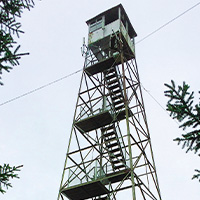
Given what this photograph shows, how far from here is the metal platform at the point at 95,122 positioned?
1450cm

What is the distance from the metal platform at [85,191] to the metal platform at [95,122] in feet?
10.5

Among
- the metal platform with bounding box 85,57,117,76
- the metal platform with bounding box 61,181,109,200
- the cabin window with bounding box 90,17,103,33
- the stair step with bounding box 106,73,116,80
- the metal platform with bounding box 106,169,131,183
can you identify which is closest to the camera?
the metal platform with bounding box 106,169,131,183

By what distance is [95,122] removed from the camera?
592 inches

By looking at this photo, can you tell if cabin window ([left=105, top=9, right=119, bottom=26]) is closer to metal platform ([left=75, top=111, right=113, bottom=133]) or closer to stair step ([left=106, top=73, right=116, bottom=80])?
stair step ([left=106, top=73, right=116, bottom=80])

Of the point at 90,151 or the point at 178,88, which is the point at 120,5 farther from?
the point at 178,88

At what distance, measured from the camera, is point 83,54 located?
1814 cm

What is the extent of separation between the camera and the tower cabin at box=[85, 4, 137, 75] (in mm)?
17156

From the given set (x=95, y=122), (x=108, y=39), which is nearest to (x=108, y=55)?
(x=108, y=39)

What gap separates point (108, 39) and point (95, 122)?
5596 mm

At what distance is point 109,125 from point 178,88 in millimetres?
11039

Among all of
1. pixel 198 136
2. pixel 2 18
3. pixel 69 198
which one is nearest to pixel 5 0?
pixel 2 18

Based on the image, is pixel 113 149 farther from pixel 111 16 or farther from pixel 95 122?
pixel 111 16

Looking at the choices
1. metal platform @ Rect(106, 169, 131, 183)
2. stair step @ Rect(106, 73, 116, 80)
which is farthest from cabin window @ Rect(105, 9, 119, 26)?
metal platform @ Rect(106, 169, 131, 183)

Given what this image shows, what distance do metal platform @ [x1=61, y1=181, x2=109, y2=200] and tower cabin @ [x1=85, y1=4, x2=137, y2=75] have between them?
685cm
